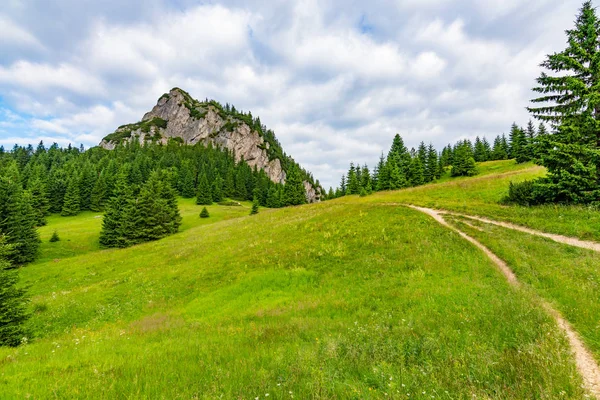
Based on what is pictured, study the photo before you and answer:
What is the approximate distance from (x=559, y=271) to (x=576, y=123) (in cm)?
1615

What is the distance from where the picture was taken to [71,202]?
9094cm

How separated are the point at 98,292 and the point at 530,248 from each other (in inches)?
1141

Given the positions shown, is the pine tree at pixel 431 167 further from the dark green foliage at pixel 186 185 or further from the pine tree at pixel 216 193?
the dark green foliage at pixel 186 185

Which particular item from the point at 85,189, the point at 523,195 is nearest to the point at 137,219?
the point at 523,195

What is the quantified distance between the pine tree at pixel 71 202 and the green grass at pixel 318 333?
88866 millimetres

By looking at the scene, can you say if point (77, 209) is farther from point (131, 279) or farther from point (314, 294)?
point (314, 294)

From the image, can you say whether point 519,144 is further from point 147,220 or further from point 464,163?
point 147,220

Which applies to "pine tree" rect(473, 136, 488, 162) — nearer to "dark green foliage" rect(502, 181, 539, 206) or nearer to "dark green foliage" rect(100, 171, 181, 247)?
"dark green foliage" rect(502, 181, 539, 206)

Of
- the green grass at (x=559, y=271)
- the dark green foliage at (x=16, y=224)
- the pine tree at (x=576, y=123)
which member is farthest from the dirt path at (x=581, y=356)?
the dark green foliage at (x=16, y=224)

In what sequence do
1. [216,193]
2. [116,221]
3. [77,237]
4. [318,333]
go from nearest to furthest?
[318,333] < [116,221] < [77,237] < [216,193]

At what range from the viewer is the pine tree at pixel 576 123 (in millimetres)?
19656

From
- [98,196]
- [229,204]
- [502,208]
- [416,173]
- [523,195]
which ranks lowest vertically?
[502,208]

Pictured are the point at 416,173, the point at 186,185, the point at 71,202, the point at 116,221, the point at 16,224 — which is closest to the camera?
the point at 16,224

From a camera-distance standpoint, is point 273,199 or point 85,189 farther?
point 273,199
